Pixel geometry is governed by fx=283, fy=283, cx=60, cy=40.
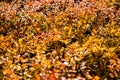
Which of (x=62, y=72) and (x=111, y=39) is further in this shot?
(x=111, y=39)

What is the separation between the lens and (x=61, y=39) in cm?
586

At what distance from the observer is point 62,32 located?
6.05 metres

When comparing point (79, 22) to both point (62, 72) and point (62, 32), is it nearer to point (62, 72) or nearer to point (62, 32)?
point (62, 32)

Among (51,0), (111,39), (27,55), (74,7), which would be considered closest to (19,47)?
(27,55)

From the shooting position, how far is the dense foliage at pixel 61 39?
472 centimetres

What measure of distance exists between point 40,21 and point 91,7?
150cm

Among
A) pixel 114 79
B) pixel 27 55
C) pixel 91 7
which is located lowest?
pixel 114 79

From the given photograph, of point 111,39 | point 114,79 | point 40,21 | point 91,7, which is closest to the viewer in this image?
point 114,79

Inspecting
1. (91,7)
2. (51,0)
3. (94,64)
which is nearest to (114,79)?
(94,64)

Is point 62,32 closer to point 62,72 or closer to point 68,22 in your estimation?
point 68,22

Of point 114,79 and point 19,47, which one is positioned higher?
point 19,47

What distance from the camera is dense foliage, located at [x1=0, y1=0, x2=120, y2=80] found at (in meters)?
4.72

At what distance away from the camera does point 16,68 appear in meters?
4.68

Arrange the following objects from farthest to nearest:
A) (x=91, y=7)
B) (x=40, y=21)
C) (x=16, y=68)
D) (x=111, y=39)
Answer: (x=91, y=7) → (x=40, y=21) → (x=111, y=39) → (x=16, y=68)
